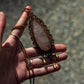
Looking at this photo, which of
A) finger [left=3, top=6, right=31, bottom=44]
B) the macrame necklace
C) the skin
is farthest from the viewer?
the macrame necklace

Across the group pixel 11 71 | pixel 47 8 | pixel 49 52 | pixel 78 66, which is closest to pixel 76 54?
pixel 78 66

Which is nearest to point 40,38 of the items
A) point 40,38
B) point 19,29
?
point 40,38

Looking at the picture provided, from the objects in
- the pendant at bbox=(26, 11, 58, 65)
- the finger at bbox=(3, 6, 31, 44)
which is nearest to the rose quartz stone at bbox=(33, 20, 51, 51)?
the pendant at bbox=(26, 11, 58, 65)

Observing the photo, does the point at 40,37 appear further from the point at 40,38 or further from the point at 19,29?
the point at 19,29

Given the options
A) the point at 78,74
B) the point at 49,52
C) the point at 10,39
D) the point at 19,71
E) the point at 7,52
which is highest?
the point at 10,39

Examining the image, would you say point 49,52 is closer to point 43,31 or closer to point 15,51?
point 43,31

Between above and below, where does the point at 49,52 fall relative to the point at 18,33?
below

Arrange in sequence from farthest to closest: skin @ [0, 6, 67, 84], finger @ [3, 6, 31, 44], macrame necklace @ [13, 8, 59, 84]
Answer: macrame necklace @ [13, 8, 59, 84], finger @ [3, 6, 31, 44], skin @ [0, 6, 67, 84]

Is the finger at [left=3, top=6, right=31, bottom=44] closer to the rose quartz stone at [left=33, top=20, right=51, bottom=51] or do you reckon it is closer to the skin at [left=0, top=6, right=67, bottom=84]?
the skin at [left=0, top=6, right=67, bottom=84]

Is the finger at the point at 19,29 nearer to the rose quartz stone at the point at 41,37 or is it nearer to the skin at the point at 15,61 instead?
the skin at the point at 15,61
